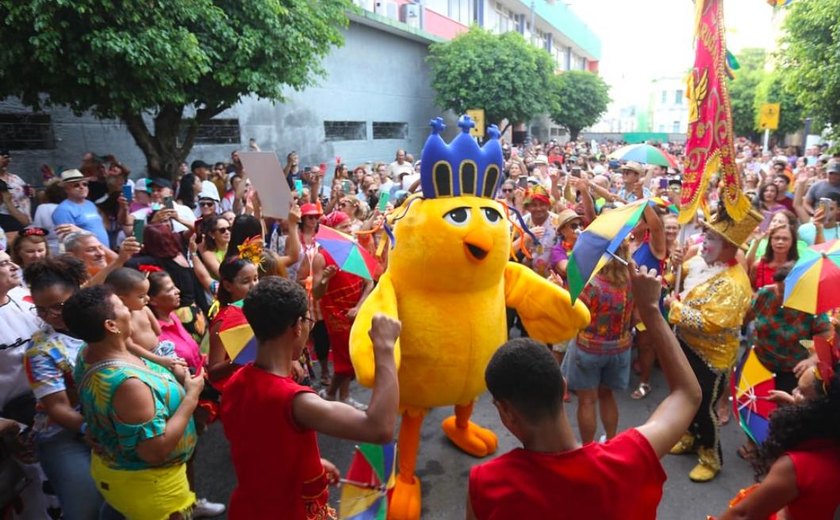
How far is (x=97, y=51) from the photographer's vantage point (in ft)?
20.9

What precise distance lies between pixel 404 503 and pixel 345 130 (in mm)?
14951

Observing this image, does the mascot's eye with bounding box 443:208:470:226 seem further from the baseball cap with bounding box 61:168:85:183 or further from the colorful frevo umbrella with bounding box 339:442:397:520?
the baseball cap with bounding box 61:168:85:183

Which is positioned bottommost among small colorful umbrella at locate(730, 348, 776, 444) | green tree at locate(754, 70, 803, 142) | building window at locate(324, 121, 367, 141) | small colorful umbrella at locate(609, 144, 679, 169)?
small colorful umbrella at locate(730, 348, 776, 444)

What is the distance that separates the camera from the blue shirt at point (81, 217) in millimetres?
5324

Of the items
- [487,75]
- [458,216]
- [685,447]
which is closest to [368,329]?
[458,216]

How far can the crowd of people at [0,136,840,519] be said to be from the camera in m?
1.56

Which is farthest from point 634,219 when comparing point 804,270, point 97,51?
point 97,51

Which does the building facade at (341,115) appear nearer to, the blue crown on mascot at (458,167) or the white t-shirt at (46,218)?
the white t-shirt at (46,218)

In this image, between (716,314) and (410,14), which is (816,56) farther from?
(410,14)

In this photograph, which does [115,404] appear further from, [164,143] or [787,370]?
[164,143]

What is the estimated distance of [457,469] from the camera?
3910 mm

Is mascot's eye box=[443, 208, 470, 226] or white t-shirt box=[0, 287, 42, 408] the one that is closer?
white t-shirt box=[0, 287, 42, 408]

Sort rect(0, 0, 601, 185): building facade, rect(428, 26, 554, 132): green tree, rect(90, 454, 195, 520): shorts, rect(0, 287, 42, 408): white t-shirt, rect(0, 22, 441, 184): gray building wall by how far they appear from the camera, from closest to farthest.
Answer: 1. rect(90, 454, 195, 520): shorts
2. rect(0, 287, 42, 408): white t-shirt
3. rect(0, 0, 601, 185): building facade
4. rect(0, 22, 441, 184): gray building wall
5. rect(428, 26, 554, 132): green tree

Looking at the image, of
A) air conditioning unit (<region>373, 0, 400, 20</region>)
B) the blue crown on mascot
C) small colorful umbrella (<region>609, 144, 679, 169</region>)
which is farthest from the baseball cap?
air conditioning unit (<region>373, 0, 400, 20</region>)
